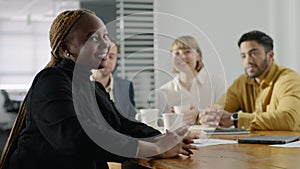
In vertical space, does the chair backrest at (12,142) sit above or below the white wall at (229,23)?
below

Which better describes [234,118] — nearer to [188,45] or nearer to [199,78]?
[199,78]

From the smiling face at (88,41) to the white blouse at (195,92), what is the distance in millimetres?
1265

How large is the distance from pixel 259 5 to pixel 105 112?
3.32 meters

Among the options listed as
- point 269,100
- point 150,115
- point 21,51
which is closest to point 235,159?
point 150,115

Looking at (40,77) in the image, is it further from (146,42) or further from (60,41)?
(146,42)

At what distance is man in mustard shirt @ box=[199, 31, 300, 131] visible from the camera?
2391 mm

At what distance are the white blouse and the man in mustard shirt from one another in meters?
0.08

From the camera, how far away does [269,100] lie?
284cm

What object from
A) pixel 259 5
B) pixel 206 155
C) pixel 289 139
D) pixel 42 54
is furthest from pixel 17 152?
pixel 42 54

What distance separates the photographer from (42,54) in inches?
296

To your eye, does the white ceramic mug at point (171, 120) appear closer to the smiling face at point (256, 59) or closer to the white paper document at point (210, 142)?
the white paper document at point (210, 142)

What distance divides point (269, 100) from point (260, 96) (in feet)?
0.27

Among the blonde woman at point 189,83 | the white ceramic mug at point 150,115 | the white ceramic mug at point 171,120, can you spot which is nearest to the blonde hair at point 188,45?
the blonde woman at point 189,83

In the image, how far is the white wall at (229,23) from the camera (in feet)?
13.8
